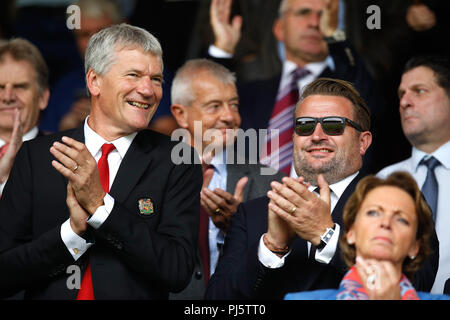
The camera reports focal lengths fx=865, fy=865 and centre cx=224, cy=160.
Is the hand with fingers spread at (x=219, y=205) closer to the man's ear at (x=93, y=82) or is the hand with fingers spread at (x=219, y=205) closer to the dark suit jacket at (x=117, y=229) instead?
the dark suit jacket at (x=117, y=229)

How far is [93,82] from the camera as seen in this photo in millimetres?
3963

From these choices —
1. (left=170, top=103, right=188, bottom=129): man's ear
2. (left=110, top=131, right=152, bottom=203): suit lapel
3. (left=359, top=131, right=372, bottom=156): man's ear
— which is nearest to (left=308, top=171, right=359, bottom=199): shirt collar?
(left=359, top=131, right=372, bottom=156): man's ear

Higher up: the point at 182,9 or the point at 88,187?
the point at 182,9

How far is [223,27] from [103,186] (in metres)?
2.22

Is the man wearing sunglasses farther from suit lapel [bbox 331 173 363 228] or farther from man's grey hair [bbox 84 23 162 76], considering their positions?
man's grey hair [bbox 84 23 162 76]

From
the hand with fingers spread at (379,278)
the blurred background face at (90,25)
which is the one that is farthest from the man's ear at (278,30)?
the hand with fingers spread at (379,278)

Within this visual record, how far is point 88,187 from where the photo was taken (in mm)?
3461

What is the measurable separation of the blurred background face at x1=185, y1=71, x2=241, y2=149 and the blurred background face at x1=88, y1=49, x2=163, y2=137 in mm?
1349

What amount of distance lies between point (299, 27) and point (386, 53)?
73cm

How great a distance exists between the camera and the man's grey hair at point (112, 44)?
388 centimetres

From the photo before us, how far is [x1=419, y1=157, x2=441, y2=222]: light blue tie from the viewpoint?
4.66 m

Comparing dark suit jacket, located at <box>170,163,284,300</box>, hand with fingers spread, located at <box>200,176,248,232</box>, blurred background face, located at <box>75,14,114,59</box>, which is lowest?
hand with fingers spread, located at <box>200,176,248,232</box>
